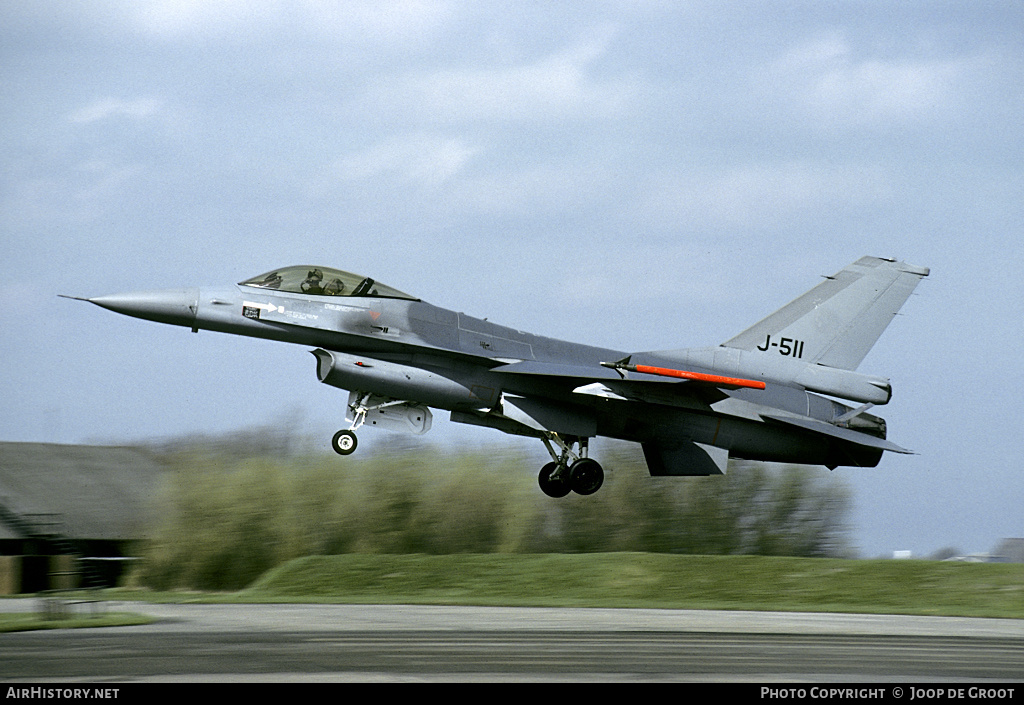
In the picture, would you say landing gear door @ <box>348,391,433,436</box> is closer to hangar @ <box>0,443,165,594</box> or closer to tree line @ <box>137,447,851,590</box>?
tree line @ <box>137,447,851,590</box>

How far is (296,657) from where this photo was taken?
47.1 ft

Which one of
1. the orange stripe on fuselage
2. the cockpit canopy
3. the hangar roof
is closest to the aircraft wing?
the orange stripe on fuselage

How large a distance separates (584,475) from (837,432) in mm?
4932

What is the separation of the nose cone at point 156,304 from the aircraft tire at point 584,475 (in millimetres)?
7689

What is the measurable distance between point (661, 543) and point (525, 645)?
85.5 feet

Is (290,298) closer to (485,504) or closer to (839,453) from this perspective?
(839,453)

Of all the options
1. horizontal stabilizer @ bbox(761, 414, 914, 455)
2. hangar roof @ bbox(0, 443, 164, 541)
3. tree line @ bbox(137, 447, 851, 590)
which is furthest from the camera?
hangar roof @ bbox(0, 443, 164, 541)

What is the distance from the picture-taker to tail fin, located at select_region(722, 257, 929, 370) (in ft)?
77.3

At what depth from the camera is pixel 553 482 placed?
2281 centimetres

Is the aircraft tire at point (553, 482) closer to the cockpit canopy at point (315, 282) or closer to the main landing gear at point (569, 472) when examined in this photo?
the main landing gear at point (569, 472)

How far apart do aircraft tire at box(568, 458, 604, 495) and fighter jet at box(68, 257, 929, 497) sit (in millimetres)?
26

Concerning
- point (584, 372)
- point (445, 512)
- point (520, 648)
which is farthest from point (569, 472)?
point (445, 512)

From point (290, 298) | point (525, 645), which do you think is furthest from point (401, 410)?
point (525, 645)

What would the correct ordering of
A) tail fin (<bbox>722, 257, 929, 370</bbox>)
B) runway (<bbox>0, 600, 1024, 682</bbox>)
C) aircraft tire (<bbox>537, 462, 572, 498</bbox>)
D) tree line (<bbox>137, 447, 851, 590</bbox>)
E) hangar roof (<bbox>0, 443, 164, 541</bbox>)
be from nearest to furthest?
runway (<bbox>0, 600, 1024, 682</bbox>), aircraft tire (<bbox>537, 462, 572, 498</bbox>), tail fin (<bbox>722, 257, 929, 370</bbox>), tree line (<bbox>137, 447, 851, 590</bbox>), hangar roof (<bbox>0, 443, 164, 541</bbox>)
